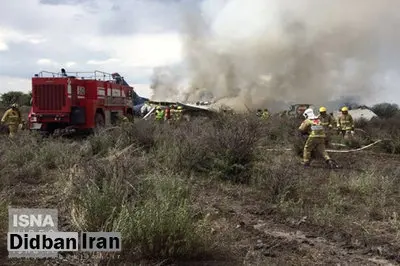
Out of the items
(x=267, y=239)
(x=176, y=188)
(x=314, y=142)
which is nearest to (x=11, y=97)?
(x=314, y=142)

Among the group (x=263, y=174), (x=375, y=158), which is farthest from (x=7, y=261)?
(x=375, y=158)

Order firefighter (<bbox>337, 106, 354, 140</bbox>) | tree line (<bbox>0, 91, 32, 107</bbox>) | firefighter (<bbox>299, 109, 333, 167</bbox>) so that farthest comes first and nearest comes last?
tree line (<bbox>0, 91, 32, 107</bbox>), firefighter (<bbox>337, 106, 354, 140</bbox>), firefighter (<bbox>299, 109, 333, 167</bbox>)

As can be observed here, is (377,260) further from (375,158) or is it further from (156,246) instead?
(375,158)

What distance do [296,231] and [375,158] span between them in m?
9.13

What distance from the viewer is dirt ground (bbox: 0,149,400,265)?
17.0 ft

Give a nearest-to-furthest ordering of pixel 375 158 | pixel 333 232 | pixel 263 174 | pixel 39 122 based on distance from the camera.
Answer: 1. pixel 333 232
2. pixel 263 174
3. pixel 375 158
4. pixel 39 122

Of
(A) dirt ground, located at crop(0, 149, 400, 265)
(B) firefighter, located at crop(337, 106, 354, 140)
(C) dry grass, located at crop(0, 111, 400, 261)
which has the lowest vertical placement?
(A) dirt ground, located at crop(0, 149, 400, 265)

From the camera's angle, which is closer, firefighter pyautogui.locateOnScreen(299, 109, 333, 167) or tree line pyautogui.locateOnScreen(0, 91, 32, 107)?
firefighter pyautogui.locateOnScreen(299, 109, 333, 167)

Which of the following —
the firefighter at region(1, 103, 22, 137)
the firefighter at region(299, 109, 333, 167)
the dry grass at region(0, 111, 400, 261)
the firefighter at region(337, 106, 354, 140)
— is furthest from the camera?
the firefighter at region(337, 106, 354, 140)

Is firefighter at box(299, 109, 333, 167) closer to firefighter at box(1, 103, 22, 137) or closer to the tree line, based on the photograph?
firefighter at box(1, 103, 22, 137)

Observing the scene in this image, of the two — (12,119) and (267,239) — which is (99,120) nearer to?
(12,119)

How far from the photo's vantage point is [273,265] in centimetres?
487

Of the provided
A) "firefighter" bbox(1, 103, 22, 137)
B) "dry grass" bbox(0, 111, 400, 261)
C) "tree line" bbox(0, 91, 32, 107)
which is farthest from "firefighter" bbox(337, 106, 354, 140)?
"tree line" bbox(0, 91, 32, 107)

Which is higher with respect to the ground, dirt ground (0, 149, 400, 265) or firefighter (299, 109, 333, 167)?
firefighter (299, 109, 333, 167)
